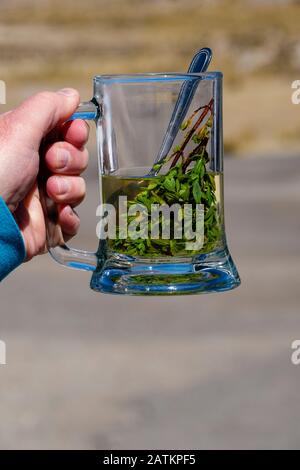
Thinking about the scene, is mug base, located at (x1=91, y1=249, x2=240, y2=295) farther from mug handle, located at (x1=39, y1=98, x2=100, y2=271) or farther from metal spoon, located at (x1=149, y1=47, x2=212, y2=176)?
metal spoon, located at (x1=149, y1=47, x2=212, y2=176)

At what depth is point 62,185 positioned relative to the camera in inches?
87.7

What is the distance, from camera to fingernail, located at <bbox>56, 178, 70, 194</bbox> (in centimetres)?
221

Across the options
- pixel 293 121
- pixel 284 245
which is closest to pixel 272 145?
pixel 293 121

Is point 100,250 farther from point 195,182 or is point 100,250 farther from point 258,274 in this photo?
point 258,274

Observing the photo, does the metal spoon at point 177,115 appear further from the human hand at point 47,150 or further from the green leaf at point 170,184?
the human hand at point 47,150

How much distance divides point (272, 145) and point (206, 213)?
1418 centimetres

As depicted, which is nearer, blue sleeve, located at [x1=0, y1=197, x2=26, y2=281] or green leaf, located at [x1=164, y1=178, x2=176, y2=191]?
green leaf, located at [x1=164, y1=178, x2=176, y2=191]

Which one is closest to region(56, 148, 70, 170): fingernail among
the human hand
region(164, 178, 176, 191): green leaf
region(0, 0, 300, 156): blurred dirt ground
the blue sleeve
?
the human hand

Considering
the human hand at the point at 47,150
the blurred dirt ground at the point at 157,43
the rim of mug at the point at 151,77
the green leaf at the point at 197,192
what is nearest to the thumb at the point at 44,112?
the human hand at the point at 47,150

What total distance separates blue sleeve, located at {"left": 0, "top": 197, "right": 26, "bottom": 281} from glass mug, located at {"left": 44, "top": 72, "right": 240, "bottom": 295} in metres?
0.24

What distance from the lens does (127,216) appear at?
6.14 feet

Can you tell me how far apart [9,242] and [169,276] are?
1.36 feet

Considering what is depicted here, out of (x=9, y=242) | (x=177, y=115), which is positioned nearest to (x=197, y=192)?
(x=177, y=115)

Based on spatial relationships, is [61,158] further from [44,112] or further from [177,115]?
[177,115]
